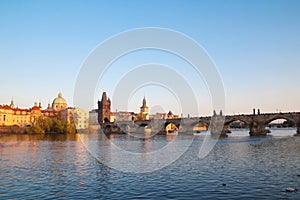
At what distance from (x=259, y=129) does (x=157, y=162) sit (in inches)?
2993

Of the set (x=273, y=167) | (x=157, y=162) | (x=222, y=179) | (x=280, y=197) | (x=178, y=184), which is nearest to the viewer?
(x=280, y=197)

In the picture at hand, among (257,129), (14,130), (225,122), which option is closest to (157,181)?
(257,129)

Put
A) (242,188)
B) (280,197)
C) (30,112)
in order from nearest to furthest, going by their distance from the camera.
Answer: (280,197), (242,188), (30,112)

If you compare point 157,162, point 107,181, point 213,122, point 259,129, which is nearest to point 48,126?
point 213,122

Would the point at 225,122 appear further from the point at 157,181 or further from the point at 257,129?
the point at 157,181

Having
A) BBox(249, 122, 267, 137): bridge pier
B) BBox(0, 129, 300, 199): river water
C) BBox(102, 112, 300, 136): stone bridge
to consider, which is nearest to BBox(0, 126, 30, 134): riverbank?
BBox(102, 112, 300, 136): stone bridge

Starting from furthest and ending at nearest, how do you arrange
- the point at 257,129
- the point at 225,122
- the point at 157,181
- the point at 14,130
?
the point at 14,130
the point at 225,122
the point at 257,129
the point at 157,181

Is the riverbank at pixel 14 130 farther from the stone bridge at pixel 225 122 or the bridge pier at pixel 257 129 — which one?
the bridge pier at pixel 257 129

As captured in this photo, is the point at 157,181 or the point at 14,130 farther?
the point at 14,130

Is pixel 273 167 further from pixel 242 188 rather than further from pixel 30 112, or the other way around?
pixel 30 112

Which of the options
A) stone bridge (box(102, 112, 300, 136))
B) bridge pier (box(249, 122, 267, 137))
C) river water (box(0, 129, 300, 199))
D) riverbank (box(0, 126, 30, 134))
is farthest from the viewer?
riverbank (box(0, 126, 30, 134))

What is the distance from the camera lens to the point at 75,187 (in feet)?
65.9

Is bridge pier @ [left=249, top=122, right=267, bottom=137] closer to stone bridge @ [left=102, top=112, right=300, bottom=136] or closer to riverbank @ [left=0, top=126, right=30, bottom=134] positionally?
stone bridge @ [left=102, top=112, right=300, bottom=136]

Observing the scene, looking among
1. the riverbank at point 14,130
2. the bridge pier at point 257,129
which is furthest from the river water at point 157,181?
the riverbank at point 14,130
